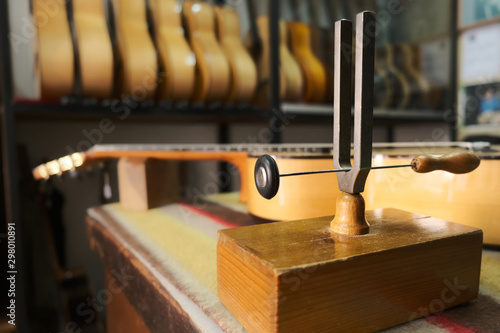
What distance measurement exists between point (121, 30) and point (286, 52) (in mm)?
826

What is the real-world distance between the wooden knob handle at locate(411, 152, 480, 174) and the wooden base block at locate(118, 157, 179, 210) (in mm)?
682

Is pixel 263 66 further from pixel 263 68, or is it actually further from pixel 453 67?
pixel 453 67

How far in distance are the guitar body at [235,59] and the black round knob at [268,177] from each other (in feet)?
4.27

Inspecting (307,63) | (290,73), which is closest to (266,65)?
(290,73)

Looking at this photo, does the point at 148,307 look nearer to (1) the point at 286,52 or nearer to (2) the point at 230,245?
(2) the point at 230,245

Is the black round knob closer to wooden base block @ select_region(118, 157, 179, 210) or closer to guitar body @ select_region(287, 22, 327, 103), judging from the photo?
wooden base block @ select_region(118, 157, 179, 210)

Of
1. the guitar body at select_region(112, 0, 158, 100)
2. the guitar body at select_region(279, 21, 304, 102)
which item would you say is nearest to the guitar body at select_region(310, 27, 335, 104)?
the guitar body at select_region(279, 21, 304, 102)

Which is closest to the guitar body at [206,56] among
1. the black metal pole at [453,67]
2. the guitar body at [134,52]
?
the guitar body at [134,52]

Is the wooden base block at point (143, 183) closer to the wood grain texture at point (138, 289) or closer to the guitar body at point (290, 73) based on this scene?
the wood grain texture at point (138, 289)

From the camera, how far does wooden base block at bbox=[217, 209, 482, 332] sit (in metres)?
0.28

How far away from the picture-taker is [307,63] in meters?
1.80

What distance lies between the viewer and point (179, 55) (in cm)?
143

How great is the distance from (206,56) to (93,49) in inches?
18.0

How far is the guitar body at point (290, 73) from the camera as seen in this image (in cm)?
173
